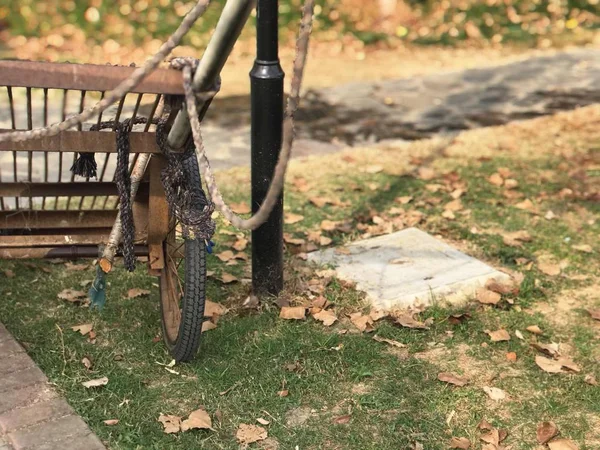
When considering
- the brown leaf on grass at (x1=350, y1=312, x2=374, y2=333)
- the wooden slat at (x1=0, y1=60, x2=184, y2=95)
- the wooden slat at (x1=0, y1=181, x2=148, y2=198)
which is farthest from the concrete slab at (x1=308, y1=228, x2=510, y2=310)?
the wooden slat at (x1=0, y1=60, x2=184, y2=95)

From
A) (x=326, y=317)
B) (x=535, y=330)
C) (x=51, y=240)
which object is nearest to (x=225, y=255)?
(x=326, y=317)

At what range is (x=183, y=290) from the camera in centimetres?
351

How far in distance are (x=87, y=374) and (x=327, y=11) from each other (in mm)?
7602

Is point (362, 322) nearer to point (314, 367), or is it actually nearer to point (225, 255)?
point (314, 367)

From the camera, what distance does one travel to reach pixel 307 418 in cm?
322

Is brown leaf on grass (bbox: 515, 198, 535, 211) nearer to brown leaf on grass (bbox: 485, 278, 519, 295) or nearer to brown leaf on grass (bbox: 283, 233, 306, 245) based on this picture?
brown leaf on grass (bbox: 485, 278, 519, 295)

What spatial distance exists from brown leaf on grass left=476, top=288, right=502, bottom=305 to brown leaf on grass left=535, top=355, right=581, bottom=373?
499 millimetres

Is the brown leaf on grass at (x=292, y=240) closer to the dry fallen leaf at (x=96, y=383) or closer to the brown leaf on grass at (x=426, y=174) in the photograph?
the brown leaf on grass at (x=426, y=174)

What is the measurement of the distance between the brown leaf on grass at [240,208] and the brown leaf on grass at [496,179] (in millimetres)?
1637

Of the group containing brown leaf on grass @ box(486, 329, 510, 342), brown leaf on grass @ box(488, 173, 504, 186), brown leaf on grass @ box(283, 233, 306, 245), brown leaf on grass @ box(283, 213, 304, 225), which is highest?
brown leaf on grass @ box(488, 173, 504, 186)

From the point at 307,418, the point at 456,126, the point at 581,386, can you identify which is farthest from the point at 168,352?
the point at 456,126

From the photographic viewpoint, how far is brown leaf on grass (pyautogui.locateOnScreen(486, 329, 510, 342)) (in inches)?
149

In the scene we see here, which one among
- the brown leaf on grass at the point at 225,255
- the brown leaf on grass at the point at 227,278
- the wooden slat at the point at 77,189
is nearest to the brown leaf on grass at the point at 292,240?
the brown leaf on grass at the point at 225,255

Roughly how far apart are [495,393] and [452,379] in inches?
6.9
